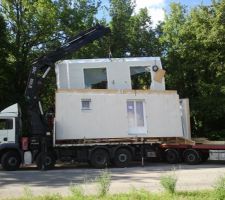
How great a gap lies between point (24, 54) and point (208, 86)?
1248 cm

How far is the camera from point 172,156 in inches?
987

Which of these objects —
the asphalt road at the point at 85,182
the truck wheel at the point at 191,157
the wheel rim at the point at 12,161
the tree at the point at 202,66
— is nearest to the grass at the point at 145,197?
the asphalt road at the point at 85,182

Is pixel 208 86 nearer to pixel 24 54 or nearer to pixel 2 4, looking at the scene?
pixel 24 54

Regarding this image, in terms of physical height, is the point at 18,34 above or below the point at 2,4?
below

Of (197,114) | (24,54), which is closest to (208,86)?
(197,114)

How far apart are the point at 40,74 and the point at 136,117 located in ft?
17.4

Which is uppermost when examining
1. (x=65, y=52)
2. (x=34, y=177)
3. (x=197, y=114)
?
(x=65, y=52)

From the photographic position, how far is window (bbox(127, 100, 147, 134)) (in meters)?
24.6

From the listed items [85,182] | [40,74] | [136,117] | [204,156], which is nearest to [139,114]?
[136,117]

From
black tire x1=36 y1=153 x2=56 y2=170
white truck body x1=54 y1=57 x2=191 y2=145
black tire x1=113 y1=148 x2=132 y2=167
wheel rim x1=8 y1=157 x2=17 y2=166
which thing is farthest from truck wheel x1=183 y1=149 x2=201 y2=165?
wheel rim x1=8 y1=157 x2=17 y2=166

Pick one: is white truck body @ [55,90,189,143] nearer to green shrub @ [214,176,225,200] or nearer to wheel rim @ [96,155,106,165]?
wheel rim @ [96,155,106,165]

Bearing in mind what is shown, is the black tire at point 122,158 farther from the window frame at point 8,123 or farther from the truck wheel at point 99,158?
the window frame at point 8,123

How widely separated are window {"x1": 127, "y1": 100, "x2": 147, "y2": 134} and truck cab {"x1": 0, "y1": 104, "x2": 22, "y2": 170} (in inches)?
217

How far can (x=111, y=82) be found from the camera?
25.2m
